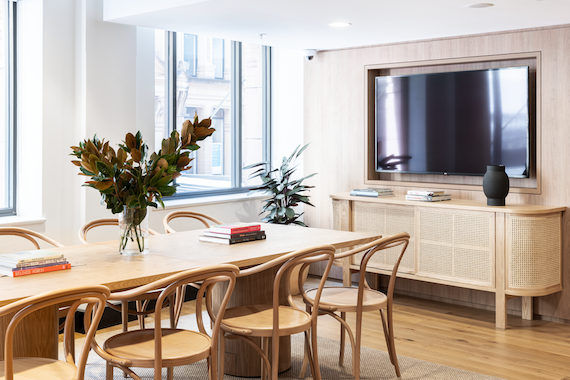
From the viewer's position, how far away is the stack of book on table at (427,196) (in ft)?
16.6

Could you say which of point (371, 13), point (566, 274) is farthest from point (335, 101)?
point (566, 274)

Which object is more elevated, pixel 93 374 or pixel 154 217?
pixel 154 217

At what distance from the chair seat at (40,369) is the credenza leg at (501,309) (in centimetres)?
332

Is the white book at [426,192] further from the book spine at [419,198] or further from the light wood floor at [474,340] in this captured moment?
the light wood floor at [474,340]

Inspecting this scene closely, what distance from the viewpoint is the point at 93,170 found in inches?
113

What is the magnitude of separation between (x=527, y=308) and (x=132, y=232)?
10.6 ft

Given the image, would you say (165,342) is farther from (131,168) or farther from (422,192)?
(422,192)

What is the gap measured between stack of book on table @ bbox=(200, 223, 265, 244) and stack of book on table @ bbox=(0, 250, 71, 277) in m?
0.94

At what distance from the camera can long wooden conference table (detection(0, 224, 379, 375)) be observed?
248 centimetres

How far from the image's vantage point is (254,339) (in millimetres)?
3588

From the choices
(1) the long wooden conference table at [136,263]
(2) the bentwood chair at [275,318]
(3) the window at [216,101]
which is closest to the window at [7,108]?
(3) the window at [216,101]

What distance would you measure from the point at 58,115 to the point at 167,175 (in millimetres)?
2060

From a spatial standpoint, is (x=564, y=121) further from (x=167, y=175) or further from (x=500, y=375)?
(x=167, y=175)

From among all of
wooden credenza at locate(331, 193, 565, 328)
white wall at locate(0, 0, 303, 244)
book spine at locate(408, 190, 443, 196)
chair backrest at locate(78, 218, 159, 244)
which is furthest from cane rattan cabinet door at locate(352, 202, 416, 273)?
chair backrest at locate(78, 218, 159, 244)
